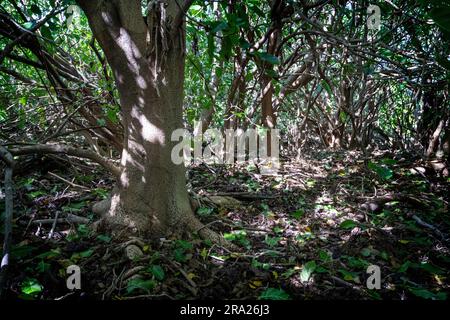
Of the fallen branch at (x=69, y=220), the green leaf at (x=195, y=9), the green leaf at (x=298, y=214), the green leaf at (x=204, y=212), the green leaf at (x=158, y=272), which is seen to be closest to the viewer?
the green leaf at (x=158, y=272)

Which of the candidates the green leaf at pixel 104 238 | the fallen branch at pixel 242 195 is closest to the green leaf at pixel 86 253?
the green leaf at pixel 104 238

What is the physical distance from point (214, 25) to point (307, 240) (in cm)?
183

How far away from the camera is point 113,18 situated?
208 centimetres

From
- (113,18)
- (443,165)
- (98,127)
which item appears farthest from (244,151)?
(113,18)

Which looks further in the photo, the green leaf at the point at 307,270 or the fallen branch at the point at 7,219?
the green leaf at the point at 307,270

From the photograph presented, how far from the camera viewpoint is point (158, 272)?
1.96 m

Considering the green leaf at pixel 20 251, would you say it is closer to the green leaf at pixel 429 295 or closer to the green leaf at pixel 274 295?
the green leaf at pixel 274 295

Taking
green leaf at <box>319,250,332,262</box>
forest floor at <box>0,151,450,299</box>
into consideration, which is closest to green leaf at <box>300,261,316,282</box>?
forest floor at <box>0,151,450,299</box>

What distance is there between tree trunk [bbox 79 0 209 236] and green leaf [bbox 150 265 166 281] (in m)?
0.40

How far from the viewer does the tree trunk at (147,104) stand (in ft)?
6.91

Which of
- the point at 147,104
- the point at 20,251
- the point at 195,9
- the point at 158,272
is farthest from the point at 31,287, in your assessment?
the point at 195,9

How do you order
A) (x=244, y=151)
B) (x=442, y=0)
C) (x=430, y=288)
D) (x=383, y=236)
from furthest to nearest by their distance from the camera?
1. (x=244, y=151)
2. (x=383, y=236)
3. (x=430, y=288)
4. (x=442, y=0)

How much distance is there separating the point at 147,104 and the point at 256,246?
139cm

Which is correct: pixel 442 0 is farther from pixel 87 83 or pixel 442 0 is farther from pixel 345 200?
pixel 87 83
